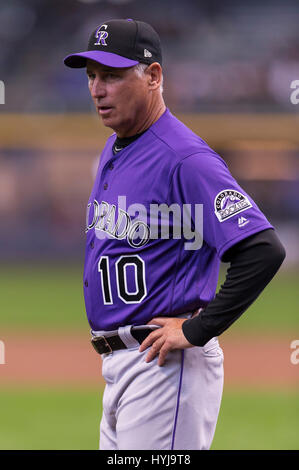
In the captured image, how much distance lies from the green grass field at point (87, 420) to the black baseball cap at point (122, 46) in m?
2.58

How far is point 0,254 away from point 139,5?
5.81 metres

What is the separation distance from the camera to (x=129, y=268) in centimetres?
191

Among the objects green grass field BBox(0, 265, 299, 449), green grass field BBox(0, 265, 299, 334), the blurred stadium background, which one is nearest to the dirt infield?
green grass field BBox(0, 265, 299, 449)

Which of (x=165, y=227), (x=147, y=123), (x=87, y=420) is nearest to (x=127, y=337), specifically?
(x=165, y=227)

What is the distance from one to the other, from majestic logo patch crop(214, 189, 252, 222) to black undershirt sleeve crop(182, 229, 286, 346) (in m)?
0.08

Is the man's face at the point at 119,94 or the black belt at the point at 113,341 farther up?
the man's face at the point at 119,94

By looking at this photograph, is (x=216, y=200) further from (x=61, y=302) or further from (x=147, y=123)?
(x=61, y=302)

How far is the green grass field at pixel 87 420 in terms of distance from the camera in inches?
160

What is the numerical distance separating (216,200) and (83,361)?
4663mm

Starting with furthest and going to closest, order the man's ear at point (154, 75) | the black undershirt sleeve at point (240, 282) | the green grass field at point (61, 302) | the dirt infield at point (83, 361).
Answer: the green grass field at point (61, 302) < the dirt infield at point (83, 361) < the man's ear at point (154, 75) < the black undershirt sleeve at point (240, 282)

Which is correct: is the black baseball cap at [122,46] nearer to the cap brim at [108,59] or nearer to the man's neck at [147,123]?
the cap brim at [108,59]

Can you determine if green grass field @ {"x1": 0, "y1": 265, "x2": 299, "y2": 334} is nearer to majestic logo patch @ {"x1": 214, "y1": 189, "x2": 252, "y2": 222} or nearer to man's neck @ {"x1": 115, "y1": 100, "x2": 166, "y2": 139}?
man's neck @ {"x1": 115, "y1": 100, "x2": 166, "y2": 139}

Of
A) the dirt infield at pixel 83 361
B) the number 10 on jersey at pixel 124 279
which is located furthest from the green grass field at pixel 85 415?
the number 10 on jersey at pixel 124 279
